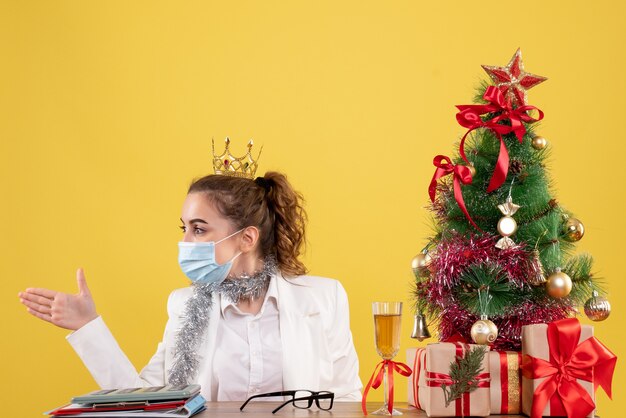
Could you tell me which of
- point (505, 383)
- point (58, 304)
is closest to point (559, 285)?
point (505, 383)

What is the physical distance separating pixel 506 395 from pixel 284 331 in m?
1.13

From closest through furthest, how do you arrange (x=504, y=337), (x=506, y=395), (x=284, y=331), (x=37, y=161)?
(x=506, y=395) < (x=504, y=337) < (x=284, y=331) < (x=37, y=161)

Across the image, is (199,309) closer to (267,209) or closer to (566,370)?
(267,209)

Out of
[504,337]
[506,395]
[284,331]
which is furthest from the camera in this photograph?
[284,331]

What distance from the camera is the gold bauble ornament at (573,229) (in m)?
2.07

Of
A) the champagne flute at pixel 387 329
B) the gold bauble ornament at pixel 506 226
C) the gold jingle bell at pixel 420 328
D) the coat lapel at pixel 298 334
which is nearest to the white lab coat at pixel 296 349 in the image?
the coat lapel at pixel 298 334

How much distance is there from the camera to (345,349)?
297 cm

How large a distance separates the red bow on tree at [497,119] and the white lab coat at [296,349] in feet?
3.43

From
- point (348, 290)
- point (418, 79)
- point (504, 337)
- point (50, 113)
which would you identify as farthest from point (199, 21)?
point (504, 337)

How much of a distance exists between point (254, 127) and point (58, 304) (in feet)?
4.76

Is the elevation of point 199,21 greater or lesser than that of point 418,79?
greater

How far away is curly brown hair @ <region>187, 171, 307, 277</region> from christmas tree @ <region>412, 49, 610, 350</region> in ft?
3.31

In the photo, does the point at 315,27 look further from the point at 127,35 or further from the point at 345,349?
the point at 345,349

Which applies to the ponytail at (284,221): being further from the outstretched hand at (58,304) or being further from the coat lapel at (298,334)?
the outstretched hand at (58,304)
